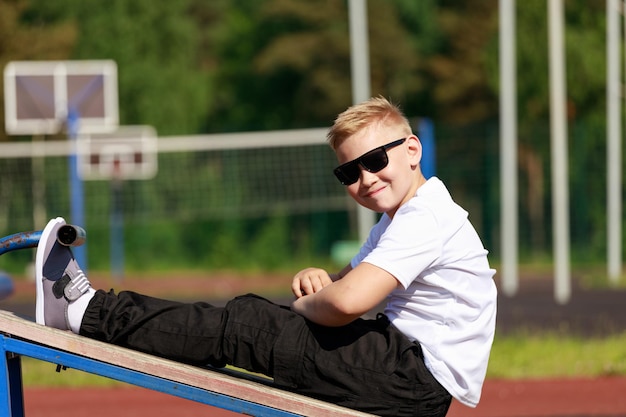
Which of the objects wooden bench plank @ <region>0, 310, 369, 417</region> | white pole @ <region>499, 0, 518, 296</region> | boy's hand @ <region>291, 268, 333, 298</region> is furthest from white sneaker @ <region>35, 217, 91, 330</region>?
white pole @ <region>499, 0, 518, 296</region>

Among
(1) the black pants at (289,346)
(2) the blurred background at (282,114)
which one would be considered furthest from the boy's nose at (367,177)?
(2) the blurred background at (282,114)

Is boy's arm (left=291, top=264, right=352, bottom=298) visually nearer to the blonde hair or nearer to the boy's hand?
the boy's hand

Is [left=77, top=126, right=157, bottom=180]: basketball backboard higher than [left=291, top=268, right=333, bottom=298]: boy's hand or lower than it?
higher

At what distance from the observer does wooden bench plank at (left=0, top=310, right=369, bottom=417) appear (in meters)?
3.37

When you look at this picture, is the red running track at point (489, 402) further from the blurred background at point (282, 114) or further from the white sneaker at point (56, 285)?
the blurred background at point (282, 114)

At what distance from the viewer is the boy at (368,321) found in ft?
11.4

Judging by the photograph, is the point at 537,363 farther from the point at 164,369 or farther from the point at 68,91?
the point at 68,91

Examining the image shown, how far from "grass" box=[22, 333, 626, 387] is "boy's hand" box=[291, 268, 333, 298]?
4492 mm

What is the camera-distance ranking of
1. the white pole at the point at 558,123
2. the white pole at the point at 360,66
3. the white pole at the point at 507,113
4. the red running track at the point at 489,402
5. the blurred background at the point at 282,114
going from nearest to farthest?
the red running track at the point at 489,402 < the white pole at the point at 558,123 < the white pole at the point at 360,66 < the white pole at the point at 507,113 < the blurred background at the point at 282,114

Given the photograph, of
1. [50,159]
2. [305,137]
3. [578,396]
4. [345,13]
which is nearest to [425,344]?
[578,396]

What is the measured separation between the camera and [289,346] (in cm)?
350

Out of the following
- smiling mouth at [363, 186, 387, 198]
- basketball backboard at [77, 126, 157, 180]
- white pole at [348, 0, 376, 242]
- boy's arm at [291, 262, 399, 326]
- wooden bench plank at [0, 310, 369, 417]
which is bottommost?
wooden bench plank at [0, 310, 369, 417]

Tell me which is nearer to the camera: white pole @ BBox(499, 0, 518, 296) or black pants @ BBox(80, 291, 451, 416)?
black pants @ BBox(80, 291, 451, 416)

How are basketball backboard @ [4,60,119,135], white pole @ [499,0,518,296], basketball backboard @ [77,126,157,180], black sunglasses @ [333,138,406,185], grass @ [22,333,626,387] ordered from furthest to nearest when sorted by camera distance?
basketball backboard @ [77,126,157,180], basketball backboard @ [4,60,119,135], white pole @ [499,0,518,296], grass @ [22,333,626,387], black sunglasses @ [333,138,406,185]
